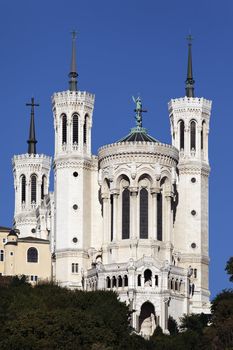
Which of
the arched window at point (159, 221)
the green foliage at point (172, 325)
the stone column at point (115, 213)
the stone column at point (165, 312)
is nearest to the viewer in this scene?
the green foliage at point (172, 325)

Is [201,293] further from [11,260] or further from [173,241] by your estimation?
[11,260]

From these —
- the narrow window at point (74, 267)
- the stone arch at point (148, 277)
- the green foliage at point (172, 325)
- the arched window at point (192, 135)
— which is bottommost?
the green foliage at point (172, 325)

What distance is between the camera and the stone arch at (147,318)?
17025cm

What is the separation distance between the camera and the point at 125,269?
563ft

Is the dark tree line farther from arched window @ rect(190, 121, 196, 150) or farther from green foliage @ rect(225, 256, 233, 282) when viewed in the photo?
arched window @ rect(190, 121, 196, 150)

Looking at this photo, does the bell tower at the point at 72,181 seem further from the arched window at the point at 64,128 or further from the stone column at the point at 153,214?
the stone column at the point at 153,214

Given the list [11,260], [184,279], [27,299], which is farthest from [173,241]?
[27,299]

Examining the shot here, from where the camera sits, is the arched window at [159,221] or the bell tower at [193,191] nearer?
the arched window at [159,221]

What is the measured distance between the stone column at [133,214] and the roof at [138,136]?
674 centimetres

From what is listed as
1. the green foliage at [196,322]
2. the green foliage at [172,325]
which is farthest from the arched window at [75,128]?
the green foliage at [196,322]

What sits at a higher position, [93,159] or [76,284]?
[93,159]

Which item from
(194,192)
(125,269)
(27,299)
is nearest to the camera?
(27,299)

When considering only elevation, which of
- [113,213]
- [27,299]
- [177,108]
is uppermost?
[177,108]

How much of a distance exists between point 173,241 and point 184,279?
18.2 ft
